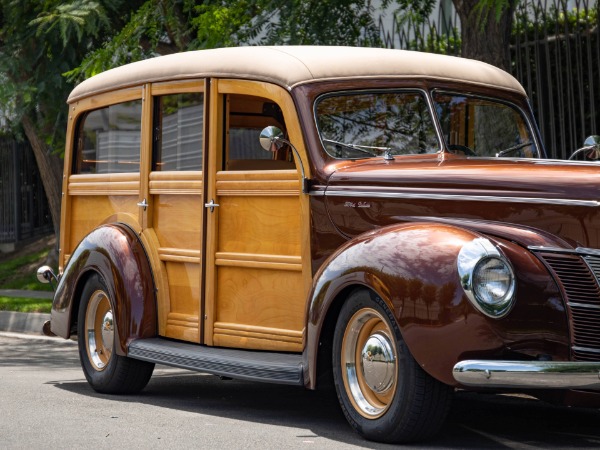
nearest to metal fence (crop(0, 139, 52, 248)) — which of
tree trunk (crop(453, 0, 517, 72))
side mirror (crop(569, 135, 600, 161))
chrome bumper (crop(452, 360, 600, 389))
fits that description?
tree trunk (crop(453, 0, 517, 72))

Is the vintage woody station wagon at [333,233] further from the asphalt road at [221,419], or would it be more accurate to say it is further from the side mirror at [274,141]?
the asphalt road at [221,419]

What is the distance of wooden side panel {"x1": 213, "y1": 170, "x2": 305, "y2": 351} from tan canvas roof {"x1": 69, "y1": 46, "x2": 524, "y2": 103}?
57cm

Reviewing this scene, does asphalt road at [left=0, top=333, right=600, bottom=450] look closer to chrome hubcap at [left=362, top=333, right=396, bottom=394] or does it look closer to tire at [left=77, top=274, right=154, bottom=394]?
tire at [left=77, top=274, right=154, bottom=394]

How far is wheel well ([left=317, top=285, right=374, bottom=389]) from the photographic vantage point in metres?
6.26

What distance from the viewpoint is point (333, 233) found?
21.6ft

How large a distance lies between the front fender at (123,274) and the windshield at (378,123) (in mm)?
1678

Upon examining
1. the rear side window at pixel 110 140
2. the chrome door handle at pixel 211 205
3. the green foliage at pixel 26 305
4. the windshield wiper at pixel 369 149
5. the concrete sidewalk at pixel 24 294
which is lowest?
the green foliage at pixel 26 305

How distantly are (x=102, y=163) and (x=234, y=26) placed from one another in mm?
3203

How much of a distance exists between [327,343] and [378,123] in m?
1.45

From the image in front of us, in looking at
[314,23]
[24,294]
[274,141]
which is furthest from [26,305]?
[274,141]

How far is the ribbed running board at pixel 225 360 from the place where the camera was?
256 inches

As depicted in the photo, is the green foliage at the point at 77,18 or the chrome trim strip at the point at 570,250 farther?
the green foliage at the point at 77,18

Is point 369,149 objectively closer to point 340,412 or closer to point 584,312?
point 340,412

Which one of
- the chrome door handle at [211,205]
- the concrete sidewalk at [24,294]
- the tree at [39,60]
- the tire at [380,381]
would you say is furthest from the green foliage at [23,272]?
the tire at [380,381]
